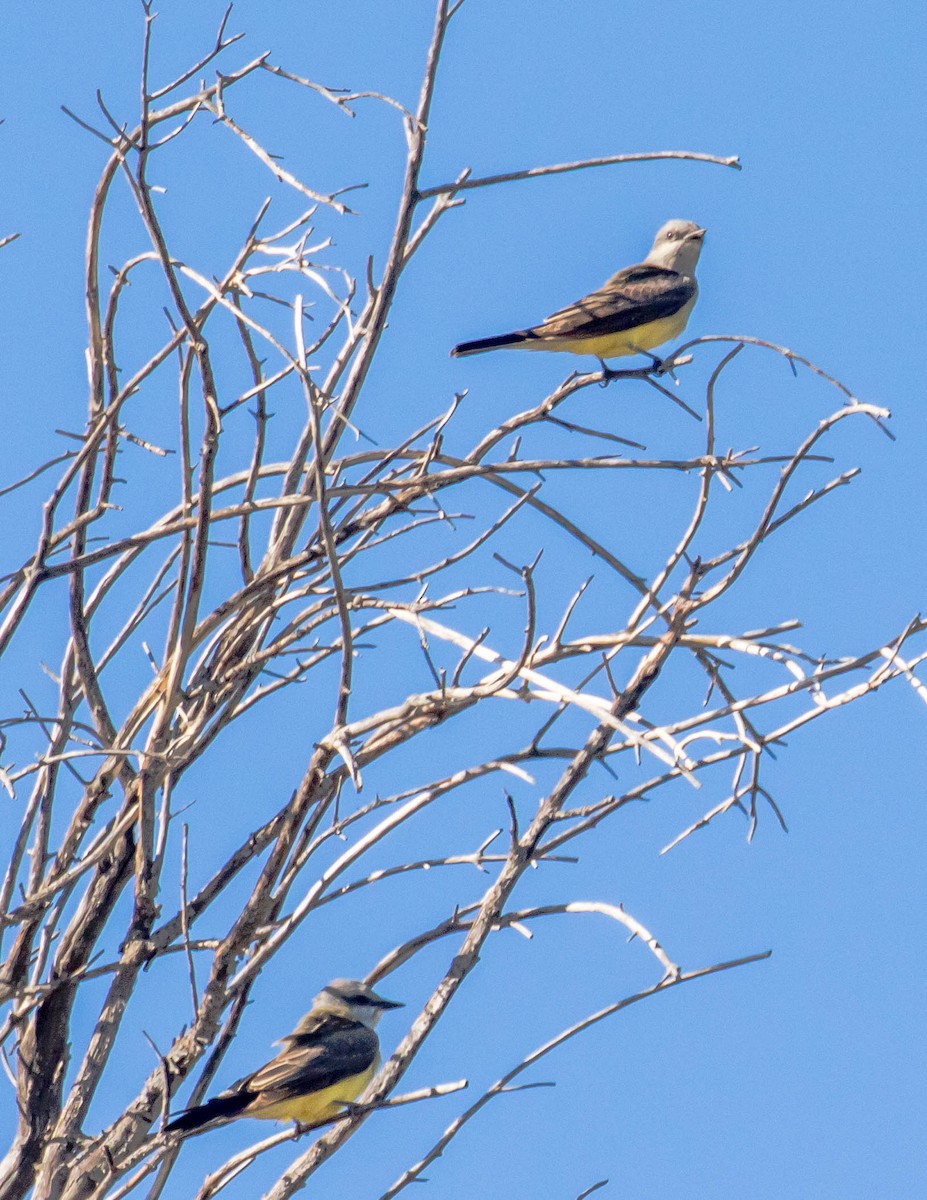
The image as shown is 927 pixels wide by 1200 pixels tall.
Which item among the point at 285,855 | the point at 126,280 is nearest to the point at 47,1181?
the point at 285,855

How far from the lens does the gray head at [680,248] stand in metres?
7.90

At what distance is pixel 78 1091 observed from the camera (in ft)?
11.5

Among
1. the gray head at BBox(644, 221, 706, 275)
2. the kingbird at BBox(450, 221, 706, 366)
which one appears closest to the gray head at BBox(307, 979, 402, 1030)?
the kingbird at BBox(450, 221, 706, 366)

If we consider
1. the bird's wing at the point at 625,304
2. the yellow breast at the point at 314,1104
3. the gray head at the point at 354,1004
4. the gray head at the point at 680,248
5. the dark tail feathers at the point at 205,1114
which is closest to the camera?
the dark tail feathers at the point at 205,1114

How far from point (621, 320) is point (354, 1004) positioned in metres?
2.93

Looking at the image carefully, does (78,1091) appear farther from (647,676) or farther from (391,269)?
(391,269)

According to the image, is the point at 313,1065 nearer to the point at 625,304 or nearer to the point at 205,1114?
the point at 205,1114

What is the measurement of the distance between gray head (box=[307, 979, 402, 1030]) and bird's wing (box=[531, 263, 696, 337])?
2634 millimetres

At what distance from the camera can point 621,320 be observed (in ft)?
21.7

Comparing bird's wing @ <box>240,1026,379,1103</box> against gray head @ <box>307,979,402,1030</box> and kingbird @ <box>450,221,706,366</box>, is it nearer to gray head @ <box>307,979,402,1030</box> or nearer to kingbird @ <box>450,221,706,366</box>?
gray head @ <box>307,979,402,1030</box>

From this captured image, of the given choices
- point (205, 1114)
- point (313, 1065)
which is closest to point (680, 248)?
point (313, 1065)

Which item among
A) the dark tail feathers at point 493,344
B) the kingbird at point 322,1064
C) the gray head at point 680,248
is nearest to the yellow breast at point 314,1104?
the kingbird at point 322,1064

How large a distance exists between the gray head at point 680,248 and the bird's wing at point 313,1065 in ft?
13.1

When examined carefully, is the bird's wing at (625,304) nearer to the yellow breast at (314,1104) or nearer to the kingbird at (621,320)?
the kingbird at (621,320)
